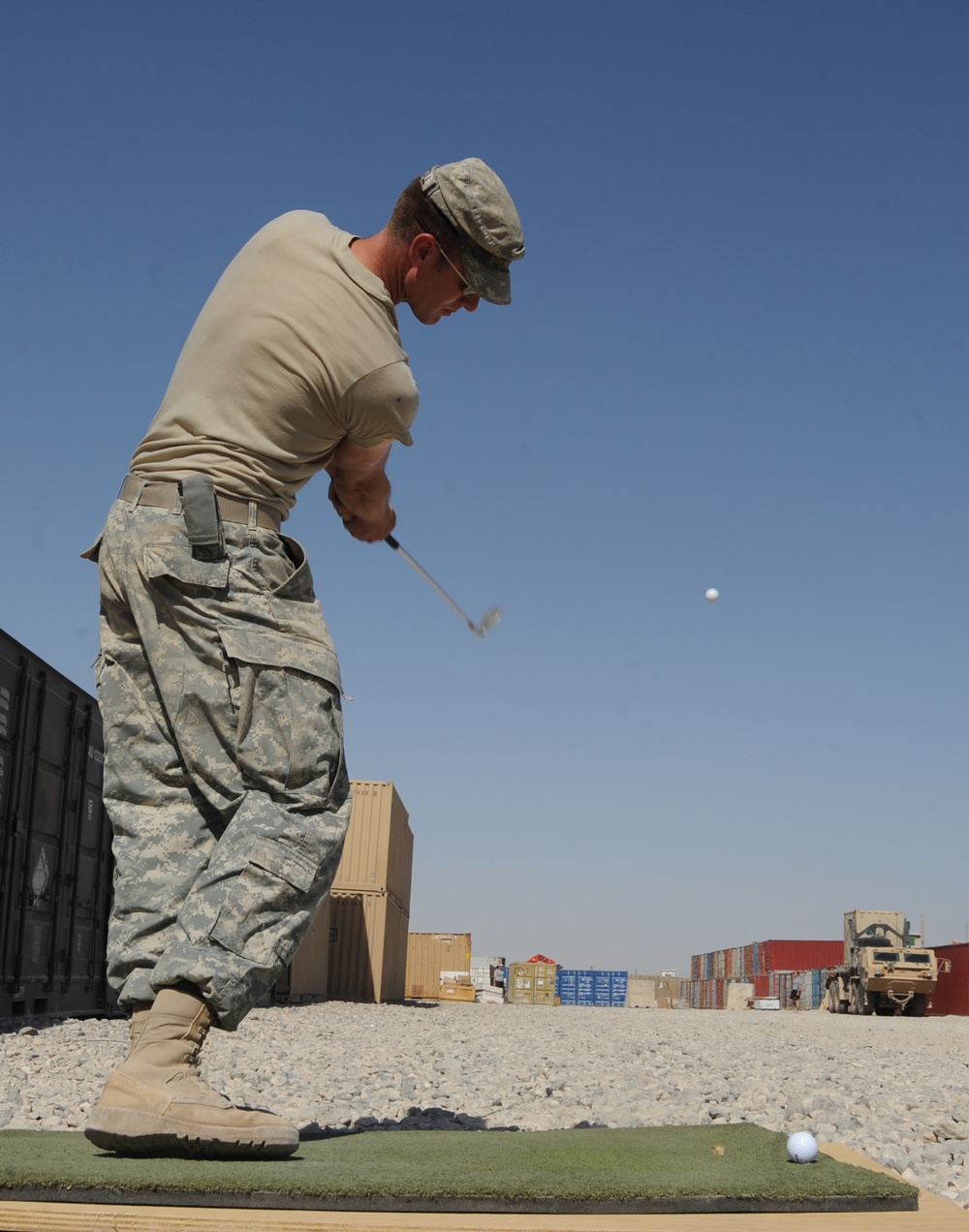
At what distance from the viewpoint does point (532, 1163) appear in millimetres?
2193

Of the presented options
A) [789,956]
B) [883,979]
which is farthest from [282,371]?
[789,956]

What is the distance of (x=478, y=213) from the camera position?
2428mm

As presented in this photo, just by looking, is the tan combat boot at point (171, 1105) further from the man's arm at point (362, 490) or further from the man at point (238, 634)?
the man's arm at point (362, 490)

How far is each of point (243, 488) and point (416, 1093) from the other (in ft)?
11.5

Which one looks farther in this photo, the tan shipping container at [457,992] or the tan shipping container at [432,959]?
the tan shipping container at [432,959]

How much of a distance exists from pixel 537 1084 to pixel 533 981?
35.7 metres

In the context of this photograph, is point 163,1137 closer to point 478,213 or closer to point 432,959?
point 478,213

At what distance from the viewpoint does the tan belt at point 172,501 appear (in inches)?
94.3

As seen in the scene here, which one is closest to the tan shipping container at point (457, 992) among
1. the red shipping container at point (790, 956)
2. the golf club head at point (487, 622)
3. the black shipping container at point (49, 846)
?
the black shipping container at point (49, 846)

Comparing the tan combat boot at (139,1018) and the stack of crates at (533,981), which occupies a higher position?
the tan combat boot at (139,1018)

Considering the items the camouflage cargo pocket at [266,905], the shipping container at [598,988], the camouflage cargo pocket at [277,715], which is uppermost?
the camouflage cargo pocket at [277,715]

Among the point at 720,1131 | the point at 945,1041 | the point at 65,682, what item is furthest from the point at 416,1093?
the point at 945,1041

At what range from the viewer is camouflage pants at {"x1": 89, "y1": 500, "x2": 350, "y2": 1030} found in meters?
2.19

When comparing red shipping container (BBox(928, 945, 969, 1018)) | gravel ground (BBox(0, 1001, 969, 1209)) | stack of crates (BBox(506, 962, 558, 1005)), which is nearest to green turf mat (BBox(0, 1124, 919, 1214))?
gravel ground (BBox(0, 1001, 969, 1209))
